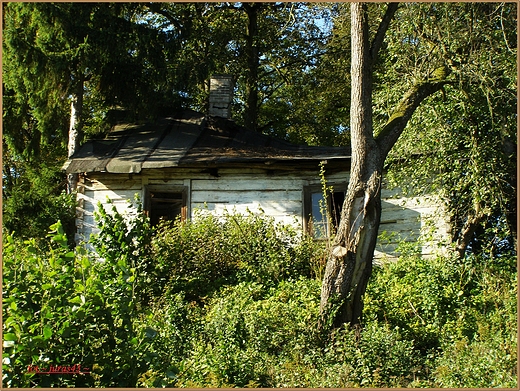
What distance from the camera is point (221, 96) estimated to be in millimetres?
16453

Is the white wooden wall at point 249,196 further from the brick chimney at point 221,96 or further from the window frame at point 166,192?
the brick chimney at point 221,96

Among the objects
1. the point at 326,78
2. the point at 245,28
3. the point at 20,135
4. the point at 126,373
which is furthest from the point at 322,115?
the point at 126,373

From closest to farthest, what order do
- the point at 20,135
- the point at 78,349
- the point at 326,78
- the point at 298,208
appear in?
the point at 78,349
the point at 298,208
the point at 20,135
the point at 326,78

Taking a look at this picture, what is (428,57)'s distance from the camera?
10.6 m

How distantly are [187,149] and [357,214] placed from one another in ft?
21.4

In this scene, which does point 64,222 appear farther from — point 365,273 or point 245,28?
point 245,28

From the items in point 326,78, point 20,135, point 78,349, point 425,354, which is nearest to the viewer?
point 78,349

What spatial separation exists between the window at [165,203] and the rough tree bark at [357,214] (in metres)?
5.85

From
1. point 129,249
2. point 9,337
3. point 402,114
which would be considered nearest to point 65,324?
point 9,337

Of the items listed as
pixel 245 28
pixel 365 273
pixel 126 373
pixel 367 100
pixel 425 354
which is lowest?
pixel 425 354

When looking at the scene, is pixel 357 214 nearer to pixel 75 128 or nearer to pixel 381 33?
pixel 381 33

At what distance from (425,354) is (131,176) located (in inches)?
323

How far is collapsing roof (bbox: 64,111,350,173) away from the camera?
535 inches

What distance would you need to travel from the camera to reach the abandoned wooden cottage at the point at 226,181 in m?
13.6
